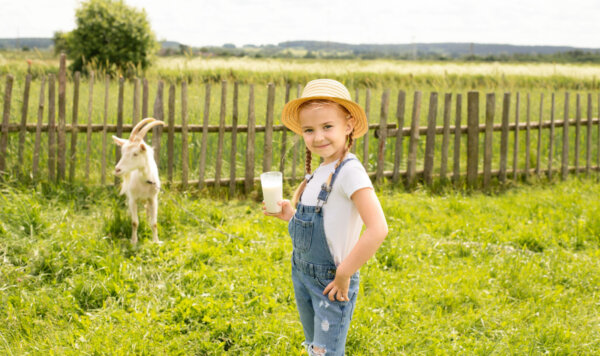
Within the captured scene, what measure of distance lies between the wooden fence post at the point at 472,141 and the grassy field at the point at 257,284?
5.56 ft

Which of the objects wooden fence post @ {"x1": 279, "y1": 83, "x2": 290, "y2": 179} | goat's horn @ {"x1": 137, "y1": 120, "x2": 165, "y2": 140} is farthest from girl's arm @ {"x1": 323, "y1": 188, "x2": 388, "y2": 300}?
wooden fence post @ {"x1": 279, "y1": 83, "x2": 290, "y2": 179}

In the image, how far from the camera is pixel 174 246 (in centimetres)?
448

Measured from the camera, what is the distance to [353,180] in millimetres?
1875

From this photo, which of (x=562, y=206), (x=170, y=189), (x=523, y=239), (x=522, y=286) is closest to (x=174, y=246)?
(x=170, y=189)

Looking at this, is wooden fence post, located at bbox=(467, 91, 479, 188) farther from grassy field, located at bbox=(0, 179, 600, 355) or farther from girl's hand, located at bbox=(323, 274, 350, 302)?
girl's hand, located at bbox=(323, 274, 350, 302)

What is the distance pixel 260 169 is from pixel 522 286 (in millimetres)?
4116

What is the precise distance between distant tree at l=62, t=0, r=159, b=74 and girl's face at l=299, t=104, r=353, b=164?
25.0 metres

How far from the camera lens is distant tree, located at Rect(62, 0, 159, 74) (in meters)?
25.1

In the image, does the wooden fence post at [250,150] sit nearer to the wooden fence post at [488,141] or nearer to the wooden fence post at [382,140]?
the wooden fence post at [382,140]

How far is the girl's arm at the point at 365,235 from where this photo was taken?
1.81 metres

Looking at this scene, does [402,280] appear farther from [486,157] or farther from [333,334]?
[486,157]

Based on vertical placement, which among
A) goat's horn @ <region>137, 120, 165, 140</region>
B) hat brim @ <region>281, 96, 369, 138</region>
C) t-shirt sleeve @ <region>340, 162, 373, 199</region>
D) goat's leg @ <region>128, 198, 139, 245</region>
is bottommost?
goat's leg @ <region>128, 198, 139, 245</region>

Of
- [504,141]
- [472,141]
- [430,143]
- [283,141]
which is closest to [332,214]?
[283,141]

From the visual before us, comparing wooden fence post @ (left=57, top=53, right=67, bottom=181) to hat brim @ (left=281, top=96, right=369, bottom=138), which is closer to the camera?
hat brim @ (left=281, top=96, right=369, bottom=138)
